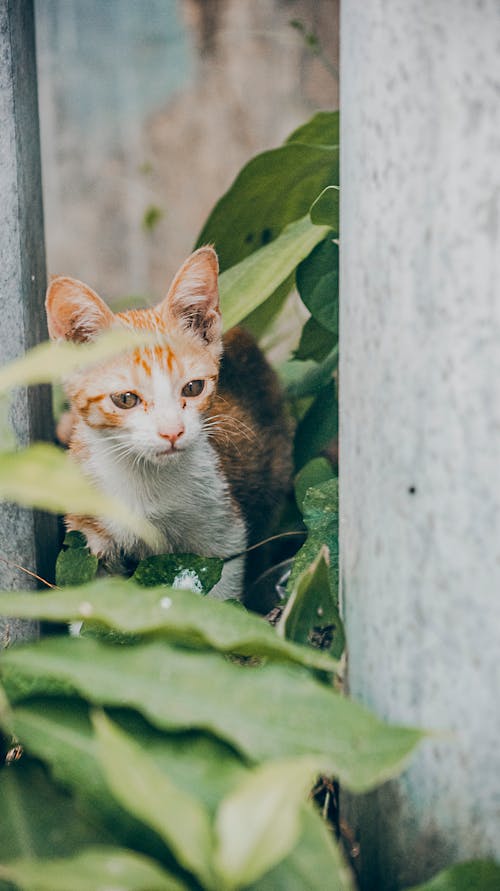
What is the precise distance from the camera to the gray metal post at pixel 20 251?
1175 millimetres

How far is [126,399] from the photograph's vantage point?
51.3 inches

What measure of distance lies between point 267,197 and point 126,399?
19.7 inches

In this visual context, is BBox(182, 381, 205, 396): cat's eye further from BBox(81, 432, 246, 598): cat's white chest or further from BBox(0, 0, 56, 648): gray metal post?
BBox(0, 0, 56, 648): gray metal post

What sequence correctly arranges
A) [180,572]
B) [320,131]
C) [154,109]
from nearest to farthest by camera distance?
[180,572] → [320,131] → [154,109]

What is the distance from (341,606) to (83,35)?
284cm

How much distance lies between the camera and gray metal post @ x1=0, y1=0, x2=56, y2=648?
3.85 ft

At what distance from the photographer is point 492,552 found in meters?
0.77

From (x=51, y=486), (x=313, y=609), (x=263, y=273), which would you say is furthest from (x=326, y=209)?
(x=51, y=486)

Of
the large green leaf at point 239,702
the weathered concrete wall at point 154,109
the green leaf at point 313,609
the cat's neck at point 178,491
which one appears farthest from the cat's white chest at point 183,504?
the weathered concrete wall at point 154,109

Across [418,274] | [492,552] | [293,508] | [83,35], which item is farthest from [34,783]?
[83,35]

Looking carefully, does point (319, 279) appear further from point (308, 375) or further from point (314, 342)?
point (308, 375)

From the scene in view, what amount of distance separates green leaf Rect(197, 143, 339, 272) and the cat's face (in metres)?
0.23

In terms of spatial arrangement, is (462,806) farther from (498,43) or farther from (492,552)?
(498,43)

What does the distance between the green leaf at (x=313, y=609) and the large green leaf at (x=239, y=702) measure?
13 centimetres
